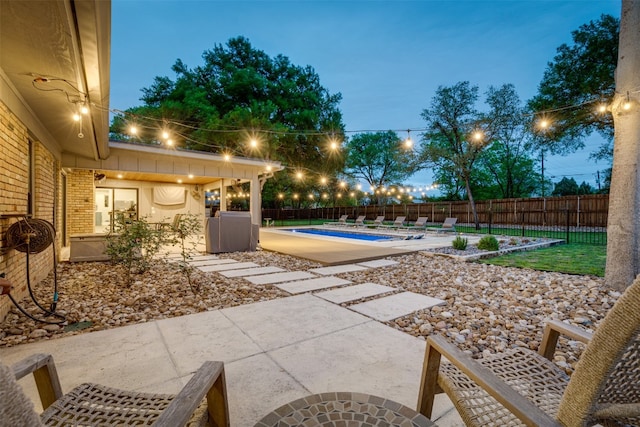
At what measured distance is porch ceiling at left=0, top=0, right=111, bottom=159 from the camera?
203 centimetres

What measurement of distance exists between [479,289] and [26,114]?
6.20m

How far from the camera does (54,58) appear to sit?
268 centimetres

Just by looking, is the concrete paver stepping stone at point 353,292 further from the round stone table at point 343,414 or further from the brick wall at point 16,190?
the brick wall at point 16,190

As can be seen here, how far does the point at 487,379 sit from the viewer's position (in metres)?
0.93

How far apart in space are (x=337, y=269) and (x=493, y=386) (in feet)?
13.7

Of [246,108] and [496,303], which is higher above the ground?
A: [246,108]

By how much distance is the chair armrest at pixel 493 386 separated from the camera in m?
0.77

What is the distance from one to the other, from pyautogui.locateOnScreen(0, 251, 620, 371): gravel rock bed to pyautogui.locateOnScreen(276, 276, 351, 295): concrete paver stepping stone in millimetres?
148

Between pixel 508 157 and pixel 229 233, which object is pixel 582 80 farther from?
pixel 229 233

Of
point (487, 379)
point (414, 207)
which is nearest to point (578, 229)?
point (414, 207)

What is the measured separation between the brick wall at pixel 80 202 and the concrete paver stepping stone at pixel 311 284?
7.17 m

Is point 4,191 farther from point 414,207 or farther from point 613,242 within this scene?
point 414,207

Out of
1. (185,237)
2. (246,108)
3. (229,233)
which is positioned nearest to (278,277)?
(185,237)

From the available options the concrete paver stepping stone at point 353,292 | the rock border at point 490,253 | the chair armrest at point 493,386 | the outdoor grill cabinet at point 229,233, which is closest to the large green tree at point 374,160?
the rock border at point 490,253
